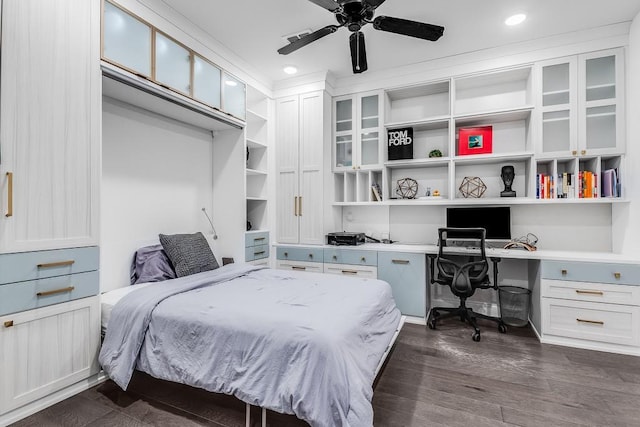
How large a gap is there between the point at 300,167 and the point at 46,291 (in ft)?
9.07

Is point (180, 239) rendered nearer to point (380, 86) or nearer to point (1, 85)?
point (1, 85)

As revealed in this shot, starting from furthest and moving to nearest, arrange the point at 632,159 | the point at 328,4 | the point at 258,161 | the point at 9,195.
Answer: the point at 258,161, the point at 632,159, the point at 328,4, the point at 9,195

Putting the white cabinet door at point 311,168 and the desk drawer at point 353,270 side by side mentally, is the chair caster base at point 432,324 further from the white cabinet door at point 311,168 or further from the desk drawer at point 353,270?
the white cabinet door at point 311,168

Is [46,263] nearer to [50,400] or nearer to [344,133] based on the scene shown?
[50,400]

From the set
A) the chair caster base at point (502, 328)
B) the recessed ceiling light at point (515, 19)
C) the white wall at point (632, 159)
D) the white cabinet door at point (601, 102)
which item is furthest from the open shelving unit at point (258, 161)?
the white wall at point (632, 159)

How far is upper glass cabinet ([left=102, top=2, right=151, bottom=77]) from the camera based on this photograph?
7.36 ft

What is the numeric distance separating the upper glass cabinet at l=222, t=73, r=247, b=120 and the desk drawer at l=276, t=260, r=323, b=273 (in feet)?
5.97

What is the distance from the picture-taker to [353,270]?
3.69 metres

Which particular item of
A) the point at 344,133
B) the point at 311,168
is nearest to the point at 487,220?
the point at 344,133

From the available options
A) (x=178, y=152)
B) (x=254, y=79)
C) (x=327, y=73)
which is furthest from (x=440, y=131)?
(x=178, y=152)

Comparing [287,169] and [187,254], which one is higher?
[287,169]

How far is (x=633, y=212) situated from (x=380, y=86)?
2773 mm

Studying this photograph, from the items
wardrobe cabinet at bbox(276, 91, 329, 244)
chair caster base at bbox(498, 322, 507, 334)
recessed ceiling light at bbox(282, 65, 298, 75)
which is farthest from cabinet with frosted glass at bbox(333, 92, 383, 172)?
chair caster base at bbox(498, 322, 507, 334)

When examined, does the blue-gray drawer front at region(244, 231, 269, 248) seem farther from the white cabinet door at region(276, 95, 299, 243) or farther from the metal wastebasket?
the metal wastebasket
